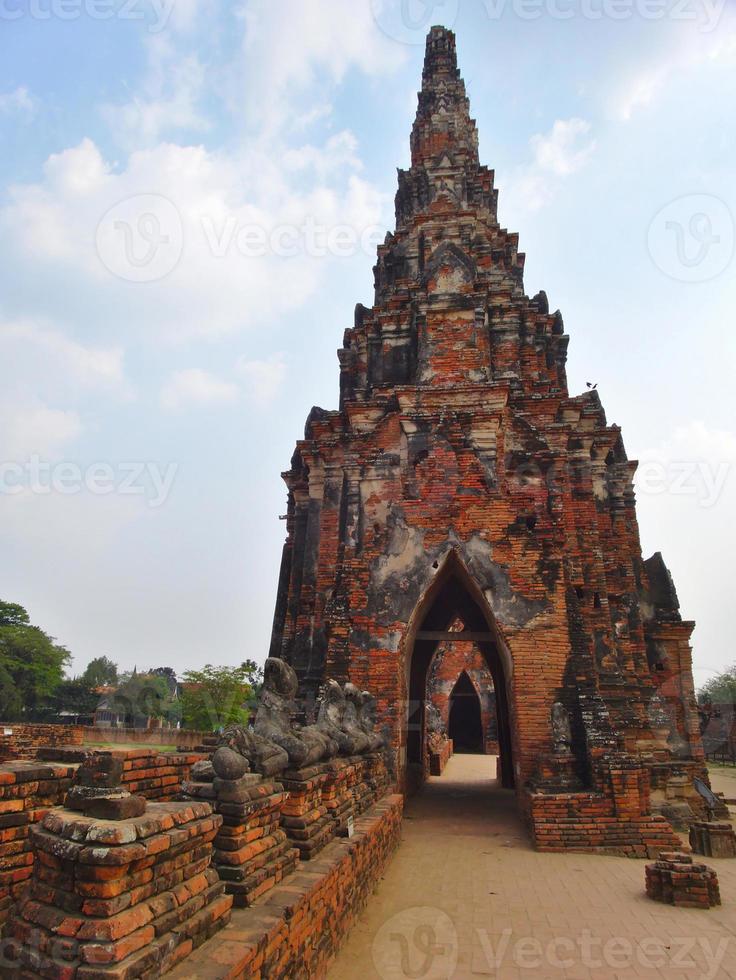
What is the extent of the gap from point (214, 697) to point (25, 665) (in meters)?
18.0

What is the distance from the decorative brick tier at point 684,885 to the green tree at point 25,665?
55.9 m

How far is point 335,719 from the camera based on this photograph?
8.52 meters

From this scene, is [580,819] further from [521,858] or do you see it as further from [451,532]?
[451,532]

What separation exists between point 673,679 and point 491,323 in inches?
337

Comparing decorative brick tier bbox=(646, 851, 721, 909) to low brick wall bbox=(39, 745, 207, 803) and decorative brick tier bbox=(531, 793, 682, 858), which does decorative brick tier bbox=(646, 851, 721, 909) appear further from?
low brick wall bbox=(39, 745, 207, 803)

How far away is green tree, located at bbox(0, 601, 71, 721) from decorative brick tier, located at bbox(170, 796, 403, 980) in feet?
181

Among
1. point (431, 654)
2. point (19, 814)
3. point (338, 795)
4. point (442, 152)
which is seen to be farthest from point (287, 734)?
point (442, 152)

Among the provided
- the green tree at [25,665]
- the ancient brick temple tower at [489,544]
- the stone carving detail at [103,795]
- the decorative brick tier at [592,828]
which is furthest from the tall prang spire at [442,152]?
the green tree at [25,665]

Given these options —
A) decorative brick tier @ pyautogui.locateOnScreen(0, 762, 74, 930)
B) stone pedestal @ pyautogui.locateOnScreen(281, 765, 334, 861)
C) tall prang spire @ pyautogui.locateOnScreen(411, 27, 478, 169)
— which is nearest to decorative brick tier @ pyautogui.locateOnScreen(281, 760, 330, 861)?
stone pedestal @ pyautogui.locateOnScreen(281, 765, 334, 861)

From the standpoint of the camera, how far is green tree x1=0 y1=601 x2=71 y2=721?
52.0 m

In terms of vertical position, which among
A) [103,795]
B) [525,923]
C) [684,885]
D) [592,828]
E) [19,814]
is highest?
[103,795]

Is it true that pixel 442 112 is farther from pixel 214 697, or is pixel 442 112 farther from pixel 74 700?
pixel 74 700

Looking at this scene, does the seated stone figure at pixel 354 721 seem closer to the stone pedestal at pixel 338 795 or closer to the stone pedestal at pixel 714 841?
the stone pedestal at pixel 338 795

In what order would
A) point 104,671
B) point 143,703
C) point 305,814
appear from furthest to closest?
point 104,671 < point 143,703 < point 305,814
